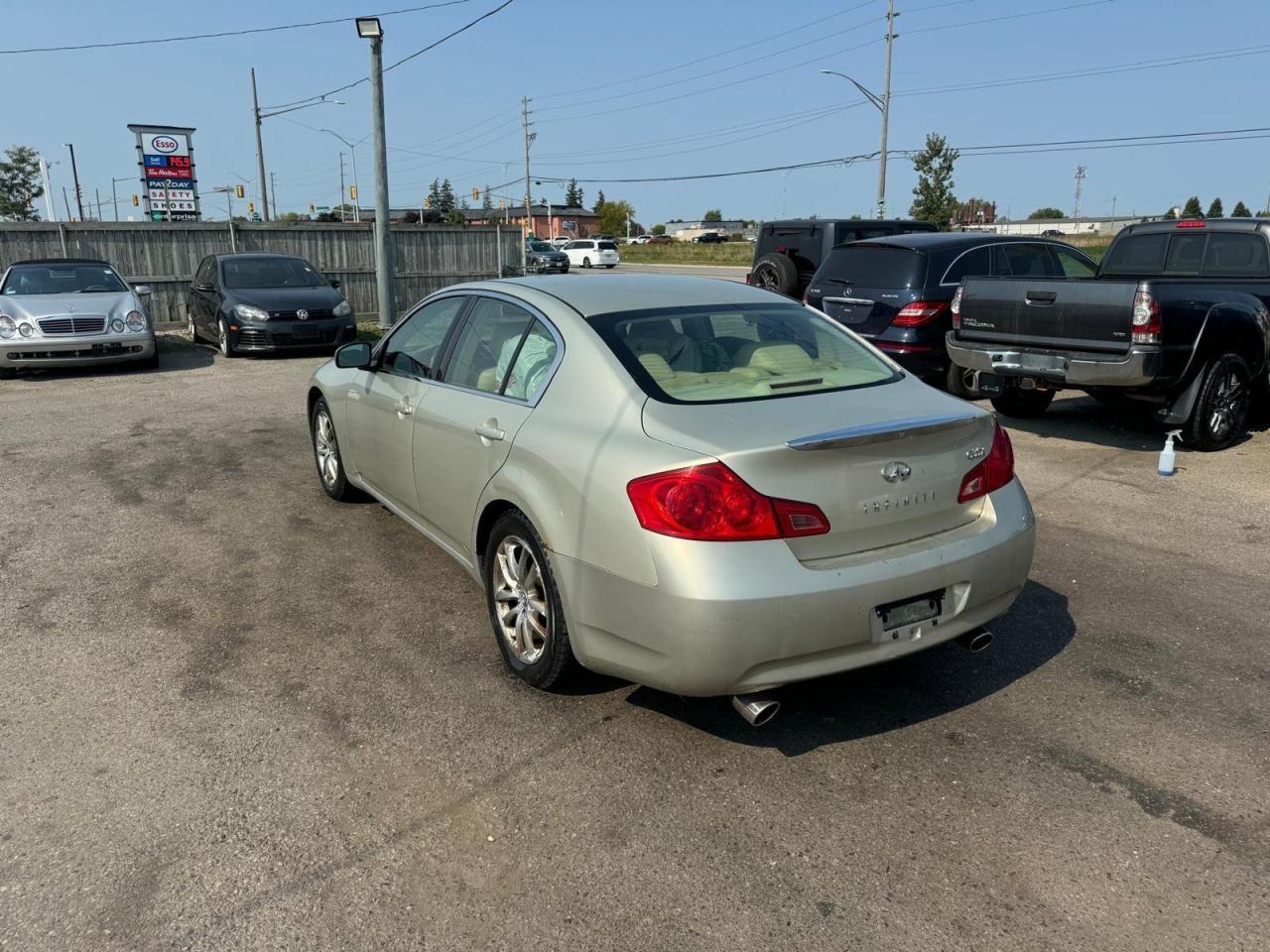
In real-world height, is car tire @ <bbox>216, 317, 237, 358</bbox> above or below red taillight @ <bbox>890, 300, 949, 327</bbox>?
below

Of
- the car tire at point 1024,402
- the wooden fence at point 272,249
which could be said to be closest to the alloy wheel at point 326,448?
the car tire at point 1024,402

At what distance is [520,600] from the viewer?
3.81m

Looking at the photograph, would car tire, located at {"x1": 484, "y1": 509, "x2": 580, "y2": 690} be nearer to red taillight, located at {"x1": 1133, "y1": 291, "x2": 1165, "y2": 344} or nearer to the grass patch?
red taillight, located at {"x1": 1133, "y1": 291, "x2": 1165, "y2": 344}

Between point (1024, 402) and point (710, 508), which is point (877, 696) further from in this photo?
point (1024, 402)

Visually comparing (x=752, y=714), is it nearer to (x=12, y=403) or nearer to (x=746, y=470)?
(x=746, y=470)

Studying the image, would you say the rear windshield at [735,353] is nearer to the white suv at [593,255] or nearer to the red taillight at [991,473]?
the red taillight at [991,473]

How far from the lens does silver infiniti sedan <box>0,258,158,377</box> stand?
11.8m

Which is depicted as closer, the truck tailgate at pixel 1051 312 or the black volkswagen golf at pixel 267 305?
the truck tailgate at pixel 1051 312

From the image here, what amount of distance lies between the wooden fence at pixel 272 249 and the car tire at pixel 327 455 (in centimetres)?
1313

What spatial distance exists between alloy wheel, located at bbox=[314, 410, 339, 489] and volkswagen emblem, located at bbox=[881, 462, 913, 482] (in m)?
3.93

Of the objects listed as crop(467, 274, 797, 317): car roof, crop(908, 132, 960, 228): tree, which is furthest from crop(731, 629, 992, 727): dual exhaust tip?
crop(908, 132, 960, 228): tree

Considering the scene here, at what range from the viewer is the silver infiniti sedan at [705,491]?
3021 mm

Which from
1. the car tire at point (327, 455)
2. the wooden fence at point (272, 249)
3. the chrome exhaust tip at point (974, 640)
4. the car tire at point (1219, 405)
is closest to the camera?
the chrome exhaust tip at point (974, 640)

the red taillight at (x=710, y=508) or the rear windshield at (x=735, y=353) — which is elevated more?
the rear windshield at (x=735, y=353)
